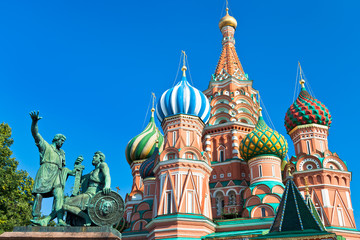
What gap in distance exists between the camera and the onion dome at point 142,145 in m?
29.4

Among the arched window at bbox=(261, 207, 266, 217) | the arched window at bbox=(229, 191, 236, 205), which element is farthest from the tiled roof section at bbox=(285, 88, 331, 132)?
the arched window at bbox=(261, 207, 266, 217)

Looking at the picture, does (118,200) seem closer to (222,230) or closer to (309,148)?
(222,230)

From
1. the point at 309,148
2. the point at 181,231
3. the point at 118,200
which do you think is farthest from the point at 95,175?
the point at 309,148

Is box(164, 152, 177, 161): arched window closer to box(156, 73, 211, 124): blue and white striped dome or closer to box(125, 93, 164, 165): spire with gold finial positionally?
box(156, 73, 211, 124): blue and white striped dome

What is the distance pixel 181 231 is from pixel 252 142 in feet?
23.8

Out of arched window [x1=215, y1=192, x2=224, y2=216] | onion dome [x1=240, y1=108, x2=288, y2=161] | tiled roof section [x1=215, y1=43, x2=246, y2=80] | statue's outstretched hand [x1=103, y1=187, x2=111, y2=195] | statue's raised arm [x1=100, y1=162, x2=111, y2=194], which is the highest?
tiled roof section [x1=215, y1=43, x2=246, y2=80]

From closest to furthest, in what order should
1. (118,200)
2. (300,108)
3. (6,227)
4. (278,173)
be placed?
(118,200)
(6,227)
(278,173)
(300,108)

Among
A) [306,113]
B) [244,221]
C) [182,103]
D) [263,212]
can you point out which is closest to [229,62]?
[306,113]

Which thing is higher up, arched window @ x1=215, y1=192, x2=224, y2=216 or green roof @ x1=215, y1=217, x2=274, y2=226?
arched window @ x1=215, y1=192, x2=224, y2=216

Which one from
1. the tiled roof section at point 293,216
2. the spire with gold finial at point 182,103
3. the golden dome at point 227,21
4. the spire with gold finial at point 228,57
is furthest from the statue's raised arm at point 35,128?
the golden dome at point 227,21

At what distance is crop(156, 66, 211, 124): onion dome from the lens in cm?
2167

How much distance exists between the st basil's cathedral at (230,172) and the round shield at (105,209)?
889cm

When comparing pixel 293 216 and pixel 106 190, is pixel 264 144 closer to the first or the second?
pixel 293 216

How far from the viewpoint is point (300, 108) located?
23641mm
